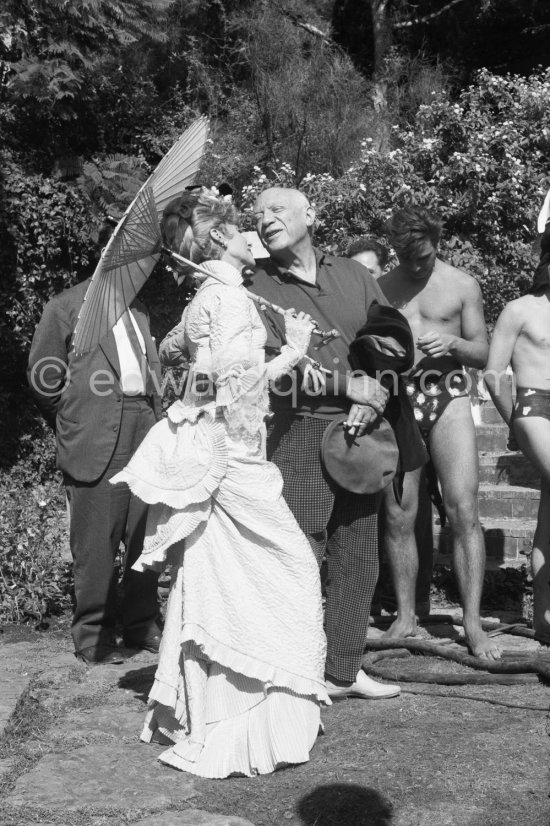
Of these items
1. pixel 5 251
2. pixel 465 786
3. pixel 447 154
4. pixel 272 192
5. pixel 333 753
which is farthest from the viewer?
pixel 447 154

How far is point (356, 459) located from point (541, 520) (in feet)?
5.37

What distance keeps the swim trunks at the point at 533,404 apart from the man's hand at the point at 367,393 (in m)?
1.17

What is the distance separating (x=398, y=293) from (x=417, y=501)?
43.7 inches

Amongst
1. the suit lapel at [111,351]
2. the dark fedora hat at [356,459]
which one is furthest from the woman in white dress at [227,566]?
the suit lapel at [111,351]

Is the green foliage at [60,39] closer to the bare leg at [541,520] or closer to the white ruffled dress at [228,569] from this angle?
the bare leg at [541,520]

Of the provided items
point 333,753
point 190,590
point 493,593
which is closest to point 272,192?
point 190,590

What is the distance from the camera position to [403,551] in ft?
17.3

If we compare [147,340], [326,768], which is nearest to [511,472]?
[147,340]

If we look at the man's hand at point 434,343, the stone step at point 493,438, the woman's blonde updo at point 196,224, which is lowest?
the stone step at point 493,438

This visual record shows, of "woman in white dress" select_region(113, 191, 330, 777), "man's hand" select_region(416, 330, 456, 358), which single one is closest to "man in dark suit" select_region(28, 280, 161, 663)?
"woman in white dress" select_region(113, 191, 330, 777)

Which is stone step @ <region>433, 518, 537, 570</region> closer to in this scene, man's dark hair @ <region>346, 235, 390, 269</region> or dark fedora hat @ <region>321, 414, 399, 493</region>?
man's dark hair @ <region>346, 235, 390, 269</region>

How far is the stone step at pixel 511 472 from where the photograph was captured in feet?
27.6

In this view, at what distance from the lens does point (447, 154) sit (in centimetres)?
1137

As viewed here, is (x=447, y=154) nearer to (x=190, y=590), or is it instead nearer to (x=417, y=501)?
(x=417, y=501)
